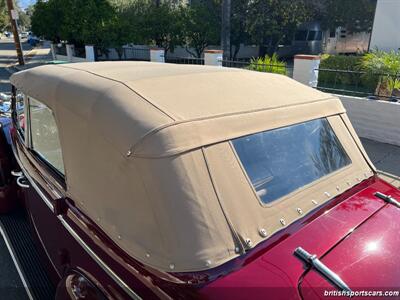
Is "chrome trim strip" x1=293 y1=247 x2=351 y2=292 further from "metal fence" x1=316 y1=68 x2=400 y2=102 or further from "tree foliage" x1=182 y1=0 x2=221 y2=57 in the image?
"tree foliage" x1=182 y1=0 x2=221 y2=57

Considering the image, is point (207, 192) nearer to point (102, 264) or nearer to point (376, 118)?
point (102, 264)

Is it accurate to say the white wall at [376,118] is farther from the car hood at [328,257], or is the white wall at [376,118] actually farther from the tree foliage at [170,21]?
the tree foliage at [170,21]

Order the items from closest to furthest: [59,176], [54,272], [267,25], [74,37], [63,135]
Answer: [63,135], [59,176], [54,272], [74,37], [267,25]

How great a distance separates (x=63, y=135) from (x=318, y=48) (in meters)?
31.7

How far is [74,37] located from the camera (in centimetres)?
1925

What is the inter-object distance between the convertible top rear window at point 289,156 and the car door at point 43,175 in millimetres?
1205

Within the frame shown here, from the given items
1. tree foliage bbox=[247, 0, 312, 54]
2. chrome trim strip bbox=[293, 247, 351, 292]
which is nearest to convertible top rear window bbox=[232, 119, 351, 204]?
chrome trim strip bbox=[293, 247, 351, 292]

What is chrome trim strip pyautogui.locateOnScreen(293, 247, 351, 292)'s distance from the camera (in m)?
1.36

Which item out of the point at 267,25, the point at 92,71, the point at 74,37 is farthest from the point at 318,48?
the point at 92,71

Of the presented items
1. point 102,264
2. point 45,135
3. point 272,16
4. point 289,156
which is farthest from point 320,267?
point 272,16

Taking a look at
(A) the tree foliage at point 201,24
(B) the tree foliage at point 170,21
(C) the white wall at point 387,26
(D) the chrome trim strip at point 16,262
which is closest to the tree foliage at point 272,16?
(B) the tree foliage at point 170,21

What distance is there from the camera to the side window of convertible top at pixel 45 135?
2271 millimetres

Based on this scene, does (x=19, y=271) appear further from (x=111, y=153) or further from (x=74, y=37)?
(x=74, y=37)

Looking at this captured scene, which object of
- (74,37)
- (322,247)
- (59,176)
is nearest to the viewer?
(322,247)
